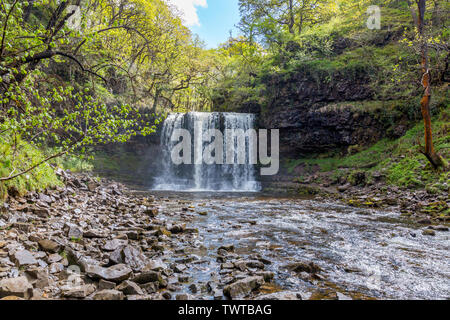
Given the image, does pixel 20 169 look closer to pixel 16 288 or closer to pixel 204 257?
pixel 16 288

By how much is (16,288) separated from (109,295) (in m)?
0.81

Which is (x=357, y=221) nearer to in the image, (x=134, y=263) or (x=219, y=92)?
(x=134, y=263)

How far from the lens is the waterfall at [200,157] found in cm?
1930

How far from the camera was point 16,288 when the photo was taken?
224cm

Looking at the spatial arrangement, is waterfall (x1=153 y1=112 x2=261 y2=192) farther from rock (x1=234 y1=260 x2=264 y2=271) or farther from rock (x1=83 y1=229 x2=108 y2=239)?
rock (x1=234 y1=260 x2=264 y2=271)

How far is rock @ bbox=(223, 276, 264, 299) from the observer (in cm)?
281

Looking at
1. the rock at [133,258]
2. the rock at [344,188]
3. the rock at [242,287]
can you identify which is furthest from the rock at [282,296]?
the rock at [344,188]

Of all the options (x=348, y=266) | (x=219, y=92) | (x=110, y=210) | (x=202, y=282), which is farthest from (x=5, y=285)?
(x=219, y=92)

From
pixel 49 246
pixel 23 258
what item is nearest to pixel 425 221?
pixel 49 246

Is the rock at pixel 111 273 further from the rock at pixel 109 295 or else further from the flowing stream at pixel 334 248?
the flowing stream at pixel 334 248

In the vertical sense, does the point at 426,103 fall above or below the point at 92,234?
above

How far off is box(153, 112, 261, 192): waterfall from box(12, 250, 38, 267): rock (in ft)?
52.0

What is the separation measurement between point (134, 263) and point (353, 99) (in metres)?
18.0

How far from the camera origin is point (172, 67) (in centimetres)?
1869
